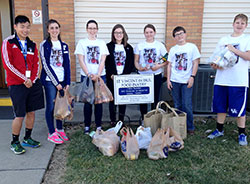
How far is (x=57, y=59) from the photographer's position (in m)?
3.84

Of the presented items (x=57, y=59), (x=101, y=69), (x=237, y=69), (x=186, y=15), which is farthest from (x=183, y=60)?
(x=186, y=15)

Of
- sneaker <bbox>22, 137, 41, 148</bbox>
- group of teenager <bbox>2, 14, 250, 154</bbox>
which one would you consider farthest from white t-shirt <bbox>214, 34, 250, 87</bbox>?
sneaker <bbox>22, 137, 41, 148</bbox>

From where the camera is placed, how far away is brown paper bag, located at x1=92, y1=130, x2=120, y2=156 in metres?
3.58

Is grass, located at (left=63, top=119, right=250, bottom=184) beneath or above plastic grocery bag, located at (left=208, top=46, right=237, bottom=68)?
beneath

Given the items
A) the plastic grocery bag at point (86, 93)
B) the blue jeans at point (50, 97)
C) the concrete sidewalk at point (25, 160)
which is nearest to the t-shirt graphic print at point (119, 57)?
the plastic grocery bag at point (86, 93)

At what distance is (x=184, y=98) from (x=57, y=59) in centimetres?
220

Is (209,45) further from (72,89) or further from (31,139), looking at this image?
(31,139)

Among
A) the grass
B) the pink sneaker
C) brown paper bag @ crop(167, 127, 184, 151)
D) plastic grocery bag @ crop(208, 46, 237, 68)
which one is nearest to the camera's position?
the grass

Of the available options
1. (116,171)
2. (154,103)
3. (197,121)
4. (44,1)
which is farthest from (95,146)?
(44,1)

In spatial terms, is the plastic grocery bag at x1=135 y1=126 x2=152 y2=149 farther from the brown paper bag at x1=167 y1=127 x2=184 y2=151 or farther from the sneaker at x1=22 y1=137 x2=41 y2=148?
the sneaker at x1=22 y1=137 x2=41 y2=148

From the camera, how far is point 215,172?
10.5 feet

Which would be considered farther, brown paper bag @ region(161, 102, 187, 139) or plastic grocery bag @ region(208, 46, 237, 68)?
brown paper bag @ region(161, 102, 187, 139)

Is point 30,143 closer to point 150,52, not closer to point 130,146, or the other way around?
point 130,146

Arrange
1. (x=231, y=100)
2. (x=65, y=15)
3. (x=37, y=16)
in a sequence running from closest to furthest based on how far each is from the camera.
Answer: (x=231, y=100), (x=65, y=15), (x=37, y=16)
